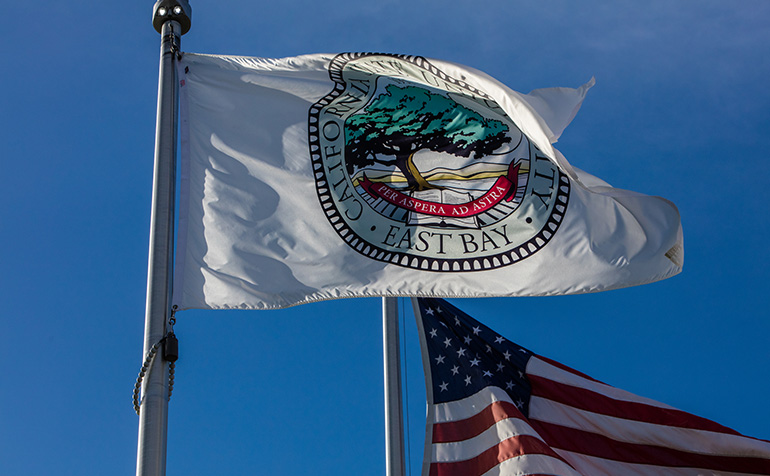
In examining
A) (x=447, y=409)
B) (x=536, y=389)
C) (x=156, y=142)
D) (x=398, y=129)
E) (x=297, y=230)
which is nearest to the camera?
(x=156, y=142)

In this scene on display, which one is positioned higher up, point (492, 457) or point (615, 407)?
point (615, 407)

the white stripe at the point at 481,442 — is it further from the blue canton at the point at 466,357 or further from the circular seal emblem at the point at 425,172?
the circular seal emblem at the point at 425,172

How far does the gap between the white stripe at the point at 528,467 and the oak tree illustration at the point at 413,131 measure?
3.08m

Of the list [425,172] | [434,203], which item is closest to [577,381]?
[434,203]

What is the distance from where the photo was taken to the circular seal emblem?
8.97 metres

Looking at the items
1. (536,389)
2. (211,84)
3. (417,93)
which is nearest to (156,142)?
(211,84)

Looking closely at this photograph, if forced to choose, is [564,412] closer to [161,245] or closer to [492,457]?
[492,457]

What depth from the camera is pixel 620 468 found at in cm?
1112

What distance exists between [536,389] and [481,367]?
2.61ft

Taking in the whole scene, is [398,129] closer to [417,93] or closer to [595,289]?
[417,93]

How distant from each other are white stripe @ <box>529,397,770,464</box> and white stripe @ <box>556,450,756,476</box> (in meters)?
0.24

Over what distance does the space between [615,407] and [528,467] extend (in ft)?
6.59

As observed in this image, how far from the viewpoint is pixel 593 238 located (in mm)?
9250

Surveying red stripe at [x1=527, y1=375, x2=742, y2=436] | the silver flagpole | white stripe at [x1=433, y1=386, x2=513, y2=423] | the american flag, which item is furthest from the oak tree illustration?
red stripe at [x1=527, y1=375, x2=742, y2=436]
